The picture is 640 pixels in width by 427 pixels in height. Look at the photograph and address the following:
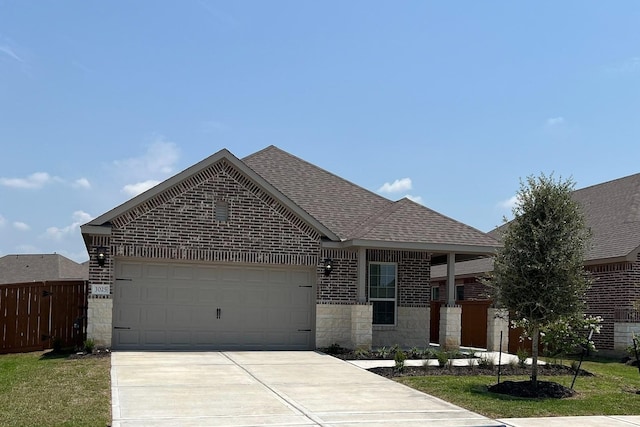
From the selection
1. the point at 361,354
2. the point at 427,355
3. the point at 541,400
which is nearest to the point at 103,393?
the point at 541,400

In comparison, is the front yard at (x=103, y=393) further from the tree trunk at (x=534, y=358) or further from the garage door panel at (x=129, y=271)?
the garage door panel at (x=129, y=271)

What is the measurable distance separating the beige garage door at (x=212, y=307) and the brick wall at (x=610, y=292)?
382 inches

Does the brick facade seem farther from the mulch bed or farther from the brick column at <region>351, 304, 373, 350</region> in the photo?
the mulch bed

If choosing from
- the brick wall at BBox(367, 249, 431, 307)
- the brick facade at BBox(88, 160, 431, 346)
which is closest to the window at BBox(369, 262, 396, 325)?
the brick wall at BBox(367, 249, 431, 307)

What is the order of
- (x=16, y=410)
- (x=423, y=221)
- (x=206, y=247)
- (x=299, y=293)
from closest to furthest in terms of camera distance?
(x=16, y=410) < (x=206, y=247) < (x=299, y=293) < (x=423, y=221)

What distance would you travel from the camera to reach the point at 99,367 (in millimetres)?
14422

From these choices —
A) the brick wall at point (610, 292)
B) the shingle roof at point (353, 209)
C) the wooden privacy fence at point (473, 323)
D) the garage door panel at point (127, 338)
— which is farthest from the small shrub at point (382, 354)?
the brick wall at point (610, 292)

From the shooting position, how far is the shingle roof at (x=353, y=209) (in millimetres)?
19609

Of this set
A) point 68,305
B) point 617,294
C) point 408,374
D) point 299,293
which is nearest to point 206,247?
point 299,293

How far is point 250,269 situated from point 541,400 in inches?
347

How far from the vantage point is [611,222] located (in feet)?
81.2

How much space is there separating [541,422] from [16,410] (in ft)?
24.8

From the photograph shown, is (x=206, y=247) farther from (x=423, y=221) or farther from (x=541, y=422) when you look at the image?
(x=541, y=422)

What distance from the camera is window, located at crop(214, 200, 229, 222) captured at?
1831cm
